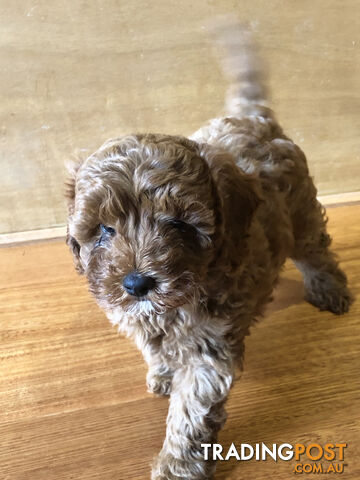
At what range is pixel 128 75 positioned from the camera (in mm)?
1994

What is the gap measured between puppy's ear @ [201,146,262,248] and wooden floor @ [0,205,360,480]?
63 cm

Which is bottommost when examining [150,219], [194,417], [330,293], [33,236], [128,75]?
[33,236]

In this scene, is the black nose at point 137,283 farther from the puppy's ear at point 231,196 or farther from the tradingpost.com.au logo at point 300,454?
the tradingpost.com.au logo at point 300,454

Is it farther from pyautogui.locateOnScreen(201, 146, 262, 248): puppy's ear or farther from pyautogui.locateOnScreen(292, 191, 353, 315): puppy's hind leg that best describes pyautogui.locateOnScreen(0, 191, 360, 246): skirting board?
pyautogui.locateOnScreen(201, 146, 262, 248): puppy's ear

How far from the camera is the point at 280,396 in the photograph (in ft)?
4.70

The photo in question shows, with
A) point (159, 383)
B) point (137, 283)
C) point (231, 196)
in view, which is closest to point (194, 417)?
point (159, 383)

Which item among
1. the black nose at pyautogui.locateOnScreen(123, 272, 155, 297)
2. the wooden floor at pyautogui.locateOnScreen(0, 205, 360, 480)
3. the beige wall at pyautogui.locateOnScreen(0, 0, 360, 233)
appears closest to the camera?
the black nose at pyautogui.locateOnScreen(123, 272, 155, 297)

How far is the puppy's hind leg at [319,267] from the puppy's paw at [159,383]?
61cm

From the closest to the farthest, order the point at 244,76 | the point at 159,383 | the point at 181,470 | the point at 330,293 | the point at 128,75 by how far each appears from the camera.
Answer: the point at 181,470 < the point at 159,383 < the point at 244,76 < the point at 330,293 < the point at 128,75

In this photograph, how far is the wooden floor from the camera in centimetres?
129

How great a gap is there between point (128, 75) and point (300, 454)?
1.60 m

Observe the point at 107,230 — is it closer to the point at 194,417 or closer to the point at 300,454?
the point at 194,417

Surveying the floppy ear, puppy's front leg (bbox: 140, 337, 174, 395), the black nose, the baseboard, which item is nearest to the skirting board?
the baseboard

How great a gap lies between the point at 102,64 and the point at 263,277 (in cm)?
123
